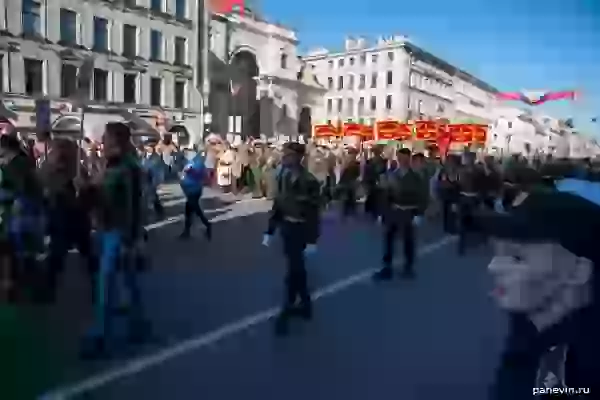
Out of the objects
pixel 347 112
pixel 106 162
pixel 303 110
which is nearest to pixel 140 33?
pixel 106 162

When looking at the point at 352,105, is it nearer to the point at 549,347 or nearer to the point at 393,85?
the point at 393,85

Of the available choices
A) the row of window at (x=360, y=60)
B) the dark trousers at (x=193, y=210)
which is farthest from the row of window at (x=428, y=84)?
the dark trousers at (x=193, y=210)

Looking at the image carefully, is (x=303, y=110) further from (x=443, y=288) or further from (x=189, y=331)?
(x=443, y=288)

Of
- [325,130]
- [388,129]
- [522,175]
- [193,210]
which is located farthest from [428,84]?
[193,210]

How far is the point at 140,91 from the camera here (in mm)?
2496

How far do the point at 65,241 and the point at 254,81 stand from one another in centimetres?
146

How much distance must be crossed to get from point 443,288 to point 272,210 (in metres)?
1.32

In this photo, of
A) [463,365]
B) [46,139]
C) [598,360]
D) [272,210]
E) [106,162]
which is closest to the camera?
[598,360]

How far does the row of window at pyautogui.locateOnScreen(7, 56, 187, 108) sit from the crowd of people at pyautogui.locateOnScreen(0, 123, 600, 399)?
135mm

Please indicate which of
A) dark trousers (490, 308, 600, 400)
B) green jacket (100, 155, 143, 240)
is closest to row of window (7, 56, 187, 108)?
green jacket (100, 155, 143, 240)

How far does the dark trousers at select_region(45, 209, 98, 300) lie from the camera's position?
313cm

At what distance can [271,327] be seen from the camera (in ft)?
10.4

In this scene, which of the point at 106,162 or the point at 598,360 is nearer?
the point at 598,360

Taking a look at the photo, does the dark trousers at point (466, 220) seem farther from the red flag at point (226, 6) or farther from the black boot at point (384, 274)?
the red flag at point (226, 6)
